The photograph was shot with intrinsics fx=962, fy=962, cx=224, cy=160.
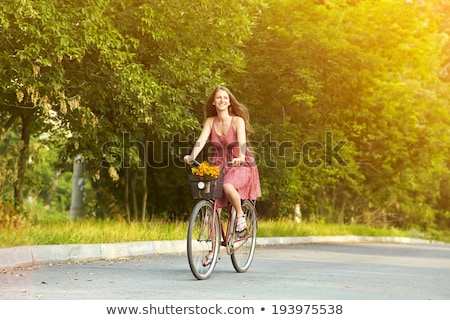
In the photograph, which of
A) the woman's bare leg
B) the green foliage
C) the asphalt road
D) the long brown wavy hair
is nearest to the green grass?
the asphalt road

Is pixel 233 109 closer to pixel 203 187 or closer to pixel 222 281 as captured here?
pixel 203 187

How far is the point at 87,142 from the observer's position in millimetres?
19703

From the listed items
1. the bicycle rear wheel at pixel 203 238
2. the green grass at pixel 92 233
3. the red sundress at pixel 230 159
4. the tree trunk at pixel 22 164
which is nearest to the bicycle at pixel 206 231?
the bicycle rear wheel at pixel 203 238

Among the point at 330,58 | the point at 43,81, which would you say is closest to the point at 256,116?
the point at 330,58

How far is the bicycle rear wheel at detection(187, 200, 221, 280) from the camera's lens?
10219 mm

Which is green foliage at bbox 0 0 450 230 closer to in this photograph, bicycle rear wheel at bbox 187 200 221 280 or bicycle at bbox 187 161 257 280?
bicycle at bbox 187 161 257 280

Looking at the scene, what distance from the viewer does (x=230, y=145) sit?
35.7ft

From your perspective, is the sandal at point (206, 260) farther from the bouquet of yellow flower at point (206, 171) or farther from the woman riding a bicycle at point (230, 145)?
the bouquet of yellow flower at point (206, 171)

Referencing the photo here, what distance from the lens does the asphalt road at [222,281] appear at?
9.02 meters

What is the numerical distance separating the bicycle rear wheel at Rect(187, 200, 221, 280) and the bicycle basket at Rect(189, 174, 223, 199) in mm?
81

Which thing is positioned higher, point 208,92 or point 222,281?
point 208,92

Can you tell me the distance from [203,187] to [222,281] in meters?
1.04

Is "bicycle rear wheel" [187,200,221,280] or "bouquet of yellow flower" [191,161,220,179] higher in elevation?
"bouquet of yellow flower" [191,161,220,179]

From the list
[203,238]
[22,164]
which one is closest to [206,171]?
[203,238]
